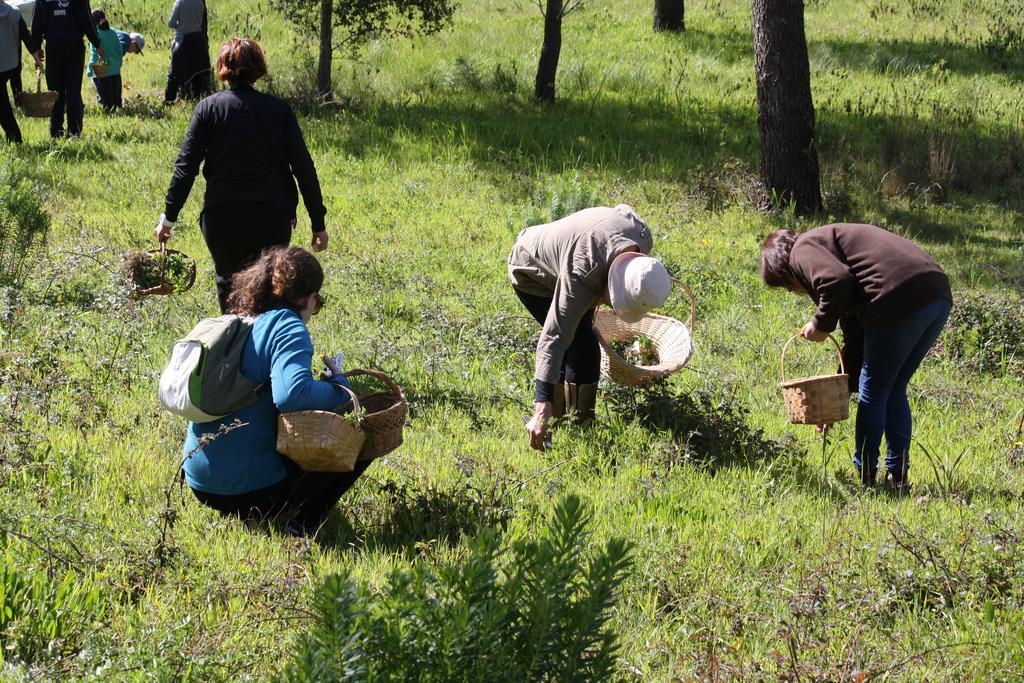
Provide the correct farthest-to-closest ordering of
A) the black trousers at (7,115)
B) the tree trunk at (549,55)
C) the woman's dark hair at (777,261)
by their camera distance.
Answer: the tree trunk at (549,55), the black trousers at (7,115), the woman's dark hair at (777,261)

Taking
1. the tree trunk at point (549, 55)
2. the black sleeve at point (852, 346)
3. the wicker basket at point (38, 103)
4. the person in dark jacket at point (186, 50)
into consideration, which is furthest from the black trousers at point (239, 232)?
the person in dark jacket at point (186, 50)

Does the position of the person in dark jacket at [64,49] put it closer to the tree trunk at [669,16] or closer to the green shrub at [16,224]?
the green shrub at [16,224]

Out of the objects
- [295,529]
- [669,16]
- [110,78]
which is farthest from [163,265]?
[669,16]

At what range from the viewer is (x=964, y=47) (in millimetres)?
17656

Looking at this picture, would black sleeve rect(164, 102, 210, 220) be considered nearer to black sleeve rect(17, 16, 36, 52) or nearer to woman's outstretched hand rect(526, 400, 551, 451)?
woman's outstretched hand rect(526, 400, 551, 451)

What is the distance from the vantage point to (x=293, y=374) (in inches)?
155

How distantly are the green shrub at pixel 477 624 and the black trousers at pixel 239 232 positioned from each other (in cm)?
352

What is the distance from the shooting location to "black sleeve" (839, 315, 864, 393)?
5.46m

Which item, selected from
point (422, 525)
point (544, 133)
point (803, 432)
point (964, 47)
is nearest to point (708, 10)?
point (964, 47)

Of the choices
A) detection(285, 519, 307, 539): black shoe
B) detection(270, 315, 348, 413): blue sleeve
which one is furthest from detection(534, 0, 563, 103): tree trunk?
detection(285, 519, 307, 539): black shoe

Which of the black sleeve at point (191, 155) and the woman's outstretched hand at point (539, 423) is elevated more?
the black sleeve at point (191, 155)

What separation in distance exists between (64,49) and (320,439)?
32.9 ft

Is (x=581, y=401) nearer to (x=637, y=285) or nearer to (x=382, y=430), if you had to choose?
(x=637, y=285)

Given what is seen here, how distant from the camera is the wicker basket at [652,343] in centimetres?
530
